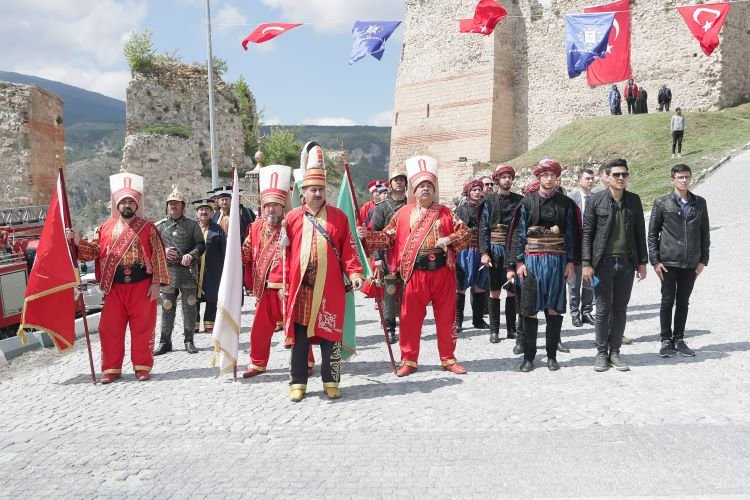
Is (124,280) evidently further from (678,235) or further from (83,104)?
(83,104)

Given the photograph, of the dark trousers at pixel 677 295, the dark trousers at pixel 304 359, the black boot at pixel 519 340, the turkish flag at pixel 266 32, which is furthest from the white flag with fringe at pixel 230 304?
the turkish flag at pixel 266 32

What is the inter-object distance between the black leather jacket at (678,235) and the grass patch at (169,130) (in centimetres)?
1698

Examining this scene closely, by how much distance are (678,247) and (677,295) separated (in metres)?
0.52

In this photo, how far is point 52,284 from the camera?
6.24 meters

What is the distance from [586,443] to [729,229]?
11048 millimetres

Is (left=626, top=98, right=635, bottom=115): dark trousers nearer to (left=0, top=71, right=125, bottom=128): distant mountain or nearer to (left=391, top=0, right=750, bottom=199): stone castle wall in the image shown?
(left=391, top=0, right=750, bottom=199): stone castle wall

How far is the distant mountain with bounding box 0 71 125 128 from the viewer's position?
138 m

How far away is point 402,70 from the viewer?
110 ft

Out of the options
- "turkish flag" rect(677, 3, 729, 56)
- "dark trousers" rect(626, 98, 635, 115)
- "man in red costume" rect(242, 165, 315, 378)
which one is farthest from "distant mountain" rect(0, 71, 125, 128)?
"man in red costume" rect(242, 165, 315, 378)

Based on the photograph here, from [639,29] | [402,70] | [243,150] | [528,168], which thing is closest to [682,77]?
[639,29]

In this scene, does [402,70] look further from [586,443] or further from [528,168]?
[586,443]

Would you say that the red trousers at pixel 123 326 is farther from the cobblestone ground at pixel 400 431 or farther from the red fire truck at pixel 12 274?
the red fire truck at pixel 12 274

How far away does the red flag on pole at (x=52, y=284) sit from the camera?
20.4ft

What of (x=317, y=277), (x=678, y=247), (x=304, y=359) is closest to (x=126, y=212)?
(x=317, y=277)
